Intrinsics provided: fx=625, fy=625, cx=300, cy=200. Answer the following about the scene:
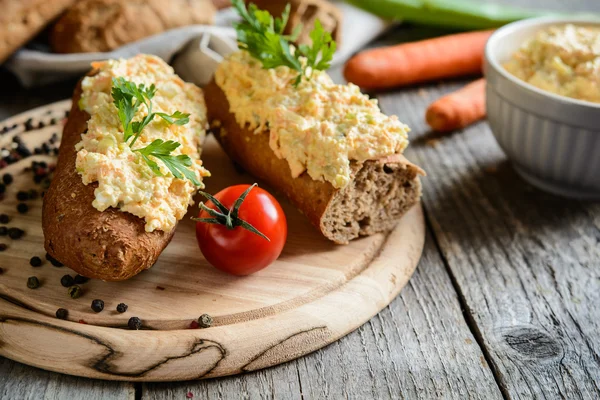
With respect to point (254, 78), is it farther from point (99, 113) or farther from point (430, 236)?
point (430, 236)

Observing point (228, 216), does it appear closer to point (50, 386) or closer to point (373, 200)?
point (373, 200)

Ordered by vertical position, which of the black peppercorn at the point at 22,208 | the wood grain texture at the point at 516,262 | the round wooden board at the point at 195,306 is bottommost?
the wood grain texture at the point at 516,262

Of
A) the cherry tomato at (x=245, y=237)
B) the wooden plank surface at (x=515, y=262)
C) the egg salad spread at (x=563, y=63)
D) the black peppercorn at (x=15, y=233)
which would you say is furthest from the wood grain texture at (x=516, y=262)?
the black peppercorn at (x=15, y=233)

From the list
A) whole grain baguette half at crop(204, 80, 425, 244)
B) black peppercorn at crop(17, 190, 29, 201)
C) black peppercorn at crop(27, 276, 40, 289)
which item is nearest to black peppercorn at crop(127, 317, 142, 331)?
black peppercorn at crop(27, 276, 40, 289)

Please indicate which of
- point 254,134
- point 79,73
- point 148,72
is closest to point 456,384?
point 254,134

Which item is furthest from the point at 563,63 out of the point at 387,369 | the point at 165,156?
the point at 165,156

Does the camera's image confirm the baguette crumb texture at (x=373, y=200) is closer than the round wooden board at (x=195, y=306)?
No

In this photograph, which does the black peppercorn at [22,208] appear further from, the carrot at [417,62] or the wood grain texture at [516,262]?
the carrot at [417,62]
